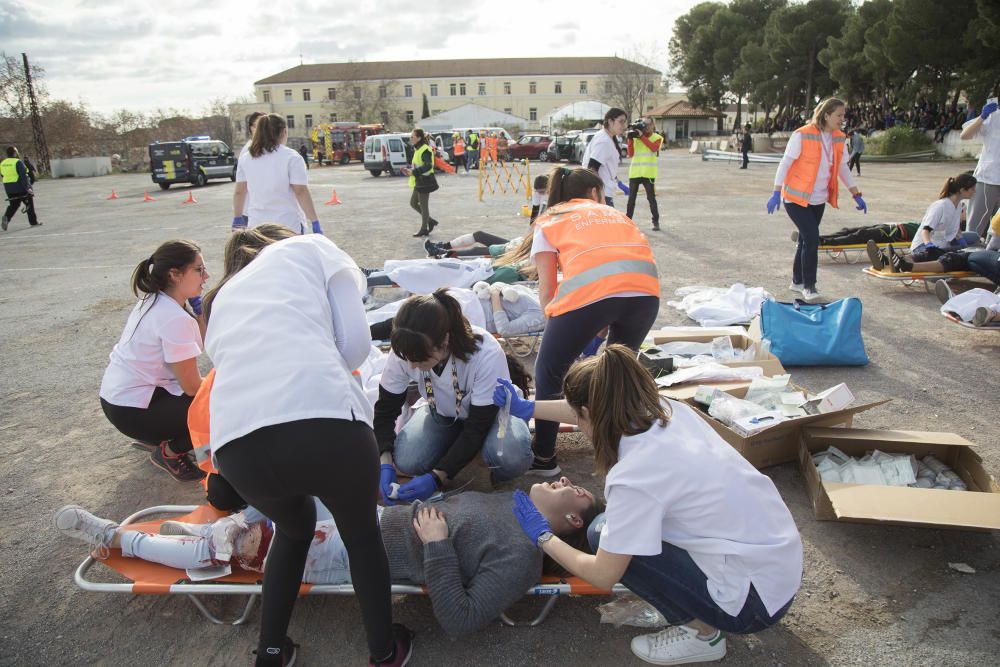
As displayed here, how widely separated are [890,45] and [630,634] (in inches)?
1191

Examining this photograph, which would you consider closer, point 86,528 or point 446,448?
point 86,528

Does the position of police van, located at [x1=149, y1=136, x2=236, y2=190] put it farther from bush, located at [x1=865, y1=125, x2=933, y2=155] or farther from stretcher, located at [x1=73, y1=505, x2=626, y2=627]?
bush, located at [x1=865, y1=125, x2=933, y2=155]

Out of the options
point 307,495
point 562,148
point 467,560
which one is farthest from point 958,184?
point 562,148

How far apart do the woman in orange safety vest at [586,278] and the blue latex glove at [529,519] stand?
32.4 inches

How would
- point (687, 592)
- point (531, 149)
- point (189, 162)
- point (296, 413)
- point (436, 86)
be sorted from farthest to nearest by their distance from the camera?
point (436, 86), point (531, 149), point (189, 162), point (687, 592), point (296, 413)

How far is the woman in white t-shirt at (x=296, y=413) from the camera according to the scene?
1611 mm

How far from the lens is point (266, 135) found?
15.4 ft

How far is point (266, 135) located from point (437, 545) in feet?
12.0

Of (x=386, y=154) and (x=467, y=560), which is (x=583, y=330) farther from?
Answer: (x=386, y=154)

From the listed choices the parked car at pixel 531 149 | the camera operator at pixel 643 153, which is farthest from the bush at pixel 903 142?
the camera operator at pixel 643 153

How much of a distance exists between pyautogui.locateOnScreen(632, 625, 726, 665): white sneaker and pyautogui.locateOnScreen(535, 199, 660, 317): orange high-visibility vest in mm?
1325

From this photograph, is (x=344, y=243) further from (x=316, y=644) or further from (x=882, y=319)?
(x=316, y=644)

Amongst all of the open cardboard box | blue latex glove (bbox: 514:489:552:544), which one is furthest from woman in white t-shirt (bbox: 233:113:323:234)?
the open cardboard box

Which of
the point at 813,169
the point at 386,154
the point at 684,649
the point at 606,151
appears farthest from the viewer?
the point at 386,154
